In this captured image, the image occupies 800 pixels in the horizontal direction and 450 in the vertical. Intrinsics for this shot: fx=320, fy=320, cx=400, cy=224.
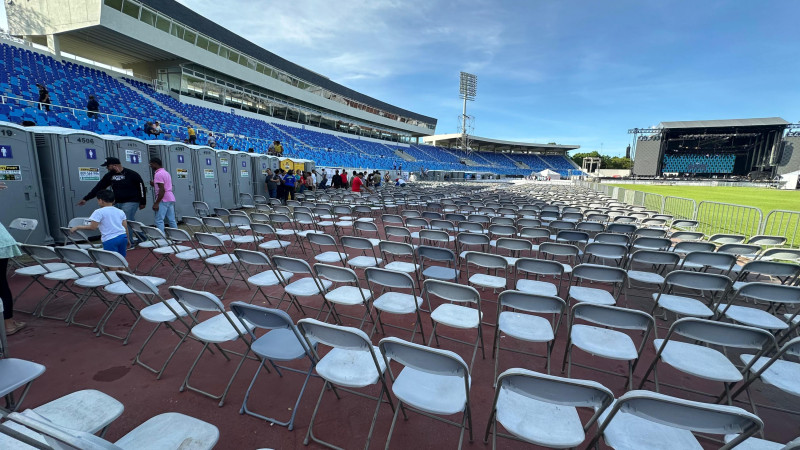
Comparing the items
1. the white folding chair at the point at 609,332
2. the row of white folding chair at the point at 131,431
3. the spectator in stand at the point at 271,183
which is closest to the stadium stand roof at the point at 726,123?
the spectator in stand at the point at 271,183

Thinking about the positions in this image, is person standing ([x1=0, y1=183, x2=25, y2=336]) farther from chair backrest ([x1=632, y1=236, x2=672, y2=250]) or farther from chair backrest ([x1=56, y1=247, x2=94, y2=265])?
chair backrest ([x1=632, y1=236, x2=672, y2=250])

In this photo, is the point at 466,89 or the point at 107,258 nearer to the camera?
the point at 107,258

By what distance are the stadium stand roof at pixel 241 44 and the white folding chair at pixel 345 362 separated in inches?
1135

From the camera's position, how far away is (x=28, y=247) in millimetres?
3561

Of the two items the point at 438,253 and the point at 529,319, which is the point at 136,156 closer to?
the point at 438,253

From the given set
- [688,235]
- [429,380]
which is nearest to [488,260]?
[429,380]

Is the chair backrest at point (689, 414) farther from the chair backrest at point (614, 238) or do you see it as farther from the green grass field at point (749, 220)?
the green grass field at point (749, 220)

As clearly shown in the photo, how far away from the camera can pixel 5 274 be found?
3279 millimetres

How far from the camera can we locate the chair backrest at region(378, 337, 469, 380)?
164cm

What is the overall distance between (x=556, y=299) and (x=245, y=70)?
3374 cm

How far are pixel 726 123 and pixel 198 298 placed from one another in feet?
178

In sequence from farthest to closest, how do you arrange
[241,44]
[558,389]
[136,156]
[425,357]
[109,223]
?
[241,44], [136,156], [109,223], [425,357], [558,389]

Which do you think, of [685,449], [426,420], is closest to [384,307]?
[426,420]

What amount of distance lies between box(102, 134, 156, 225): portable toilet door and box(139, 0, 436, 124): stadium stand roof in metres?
20.2
